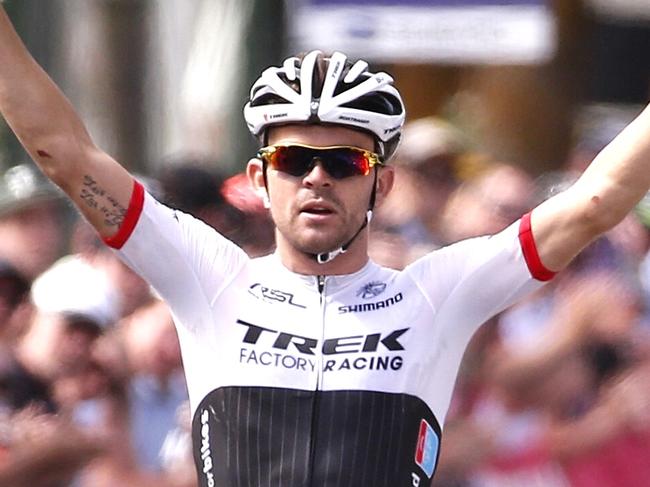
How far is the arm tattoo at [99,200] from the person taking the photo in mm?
5535

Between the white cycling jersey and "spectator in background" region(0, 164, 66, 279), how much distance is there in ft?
9.41

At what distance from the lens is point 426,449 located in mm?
5684

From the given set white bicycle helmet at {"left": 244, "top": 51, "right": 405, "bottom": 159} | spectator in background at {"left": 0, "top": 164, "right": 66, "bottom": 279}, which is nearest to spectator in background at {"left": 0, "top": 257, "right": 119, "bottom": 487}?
spectator in background at {"left": 0, "top": 164, "right": 66, "bottom": 279}

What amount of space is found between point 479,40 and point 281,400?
17.3 feet

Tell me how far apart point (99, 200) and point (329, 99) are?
0.65m

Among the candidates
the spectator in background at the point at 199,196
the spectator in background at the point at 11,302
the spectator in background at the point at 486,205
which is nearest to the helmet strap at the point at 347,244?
the spectator in background at the point at 199,196

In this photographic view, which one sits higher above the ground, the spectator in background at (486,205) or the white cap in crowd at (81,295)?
the spectator in background at (486,205)

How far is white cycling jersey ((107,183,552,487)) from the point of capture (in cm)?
555

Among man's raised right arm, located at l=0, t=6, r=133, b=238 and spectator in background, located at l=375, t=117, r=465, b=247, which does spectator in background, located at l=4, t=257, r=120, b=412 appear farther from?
man's raised right arm, located at l=0, t=6, r=133, b=238

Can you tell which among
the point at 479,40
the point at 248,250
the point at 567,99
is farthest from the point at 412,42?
the point at 248,250

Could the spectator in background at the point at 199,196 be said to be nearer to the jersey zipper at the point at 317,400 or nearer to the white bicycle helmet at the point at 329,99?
the white bicycle helmet at the point at 329,99

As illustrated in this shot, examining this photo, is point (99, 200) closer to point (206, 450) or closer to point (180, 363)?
point (206, 450)

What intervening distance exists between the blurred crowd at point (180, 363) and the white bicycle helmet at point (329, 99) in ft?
7.23

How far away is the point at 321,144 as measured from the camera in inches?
223
